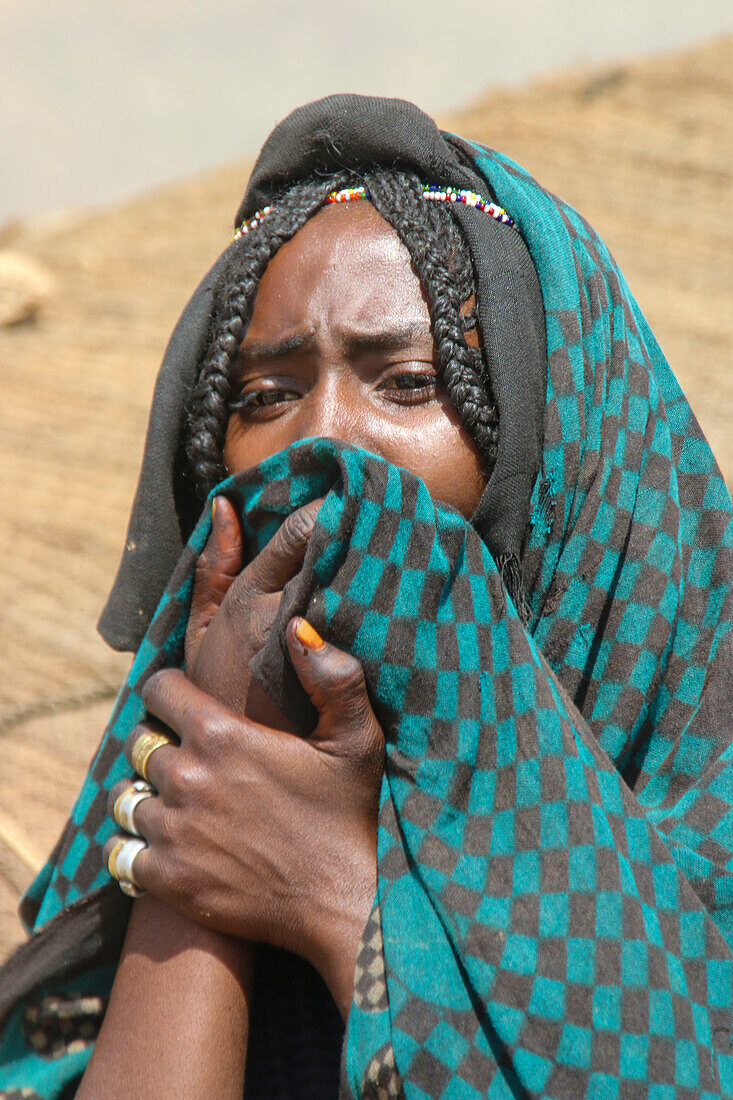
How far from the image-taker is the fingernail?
1.28 meters

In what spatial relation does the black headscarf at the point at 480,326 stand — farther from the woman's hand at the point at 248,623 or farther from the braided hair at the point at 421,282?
the woman's hand at the point at 248,623

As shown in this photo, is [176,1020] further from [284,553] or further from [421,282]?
[421,282]

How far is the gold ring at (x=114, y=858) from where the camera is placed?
4.49 feet

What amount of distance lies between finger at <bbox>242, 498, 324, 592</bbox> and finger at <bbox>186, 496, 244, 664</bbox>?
4.1 inches

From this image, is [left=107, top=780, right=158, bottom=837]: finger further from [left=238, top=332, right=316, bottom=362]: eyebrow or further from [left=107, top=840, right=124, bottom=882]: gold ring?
[left=238, top=332, right=316, bottom=362]: eyebrow

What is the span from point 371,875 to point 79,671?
283 cm

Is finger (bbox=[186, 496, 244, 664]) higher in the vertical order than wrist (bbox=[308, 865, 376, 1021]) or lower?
higher

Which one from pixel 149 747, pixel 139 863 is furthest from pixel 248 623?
pixel 139 863

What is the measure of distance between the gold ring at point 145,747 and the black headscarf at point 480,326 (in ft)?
1.69

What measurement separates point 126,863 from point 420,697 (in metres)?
0.44

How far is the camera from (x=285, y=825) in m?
1.29

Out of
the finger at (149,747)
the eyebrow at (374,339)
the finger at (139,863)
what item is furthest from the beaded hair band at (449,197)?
the finger at (139,863)

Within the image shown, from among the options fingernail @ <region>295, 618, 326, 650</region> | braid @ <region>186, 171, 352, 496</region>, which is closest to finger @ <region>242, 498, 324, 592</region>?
fingernail @ <region>295, 618, 326, 650</region>

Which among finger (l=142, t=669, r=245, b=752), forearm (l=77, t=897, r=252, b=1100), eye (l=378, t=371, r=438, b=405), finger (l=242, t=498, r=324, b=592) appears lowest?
forearm (l=77, t=897, r=252, b=1100)
